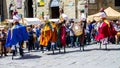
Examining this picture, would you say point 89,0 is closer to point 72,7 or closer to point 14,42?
point 72,7

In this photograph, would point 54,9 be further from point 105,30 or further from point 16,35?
point 16,35

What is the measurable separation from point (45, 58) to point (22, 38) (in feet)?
4.63

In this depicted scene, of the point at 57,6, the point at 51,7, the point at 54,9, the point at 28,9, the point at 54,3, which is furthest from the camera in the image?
the point at 28,9

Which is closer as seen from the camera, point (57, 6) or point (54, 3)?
point (57, 6)

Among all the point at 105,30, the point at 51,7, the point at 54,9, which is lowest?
the point at 105,30

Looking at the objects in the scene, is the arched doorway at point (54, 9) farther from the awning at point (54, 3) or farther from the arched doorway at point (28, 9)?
the arched doorway at point (28, 9)

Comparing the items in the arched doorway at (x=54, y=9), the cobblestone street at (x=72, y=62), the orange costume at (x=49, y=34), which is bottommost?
the cobblestone street at (x=72, y=62)

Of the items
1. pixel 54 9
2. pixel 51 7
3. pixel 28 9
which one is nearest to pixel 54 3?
pixel 51 7

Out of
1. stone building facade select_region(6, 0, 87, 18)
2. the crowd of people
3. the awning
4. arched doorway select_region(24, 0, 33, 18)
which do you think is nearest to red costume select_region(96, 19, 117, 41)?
the crowd of people

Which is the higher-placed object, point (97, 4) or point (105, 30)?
point (97, 4)

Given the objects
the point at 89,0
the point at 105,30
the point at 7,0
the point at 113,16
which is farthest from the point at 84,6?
the point at 105,30

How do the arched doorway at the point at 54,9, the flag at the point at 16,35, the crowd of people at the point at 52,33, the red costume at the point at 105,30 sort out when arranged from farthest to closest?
the arched doorway at the point at 54,9
the red costume at the point at 105,30
the crowd of people at the point at 52,33
the flag at the point at 16,35

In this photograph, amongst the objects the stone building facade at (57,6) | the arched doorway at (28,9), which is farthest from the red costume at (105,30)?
the arched doorway at (28,9)

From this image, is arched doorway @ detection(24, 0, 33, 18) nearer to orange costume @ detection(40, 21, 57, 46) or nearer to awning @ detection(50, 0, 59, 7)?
awning @ detection(50, 0, 59, 7)
